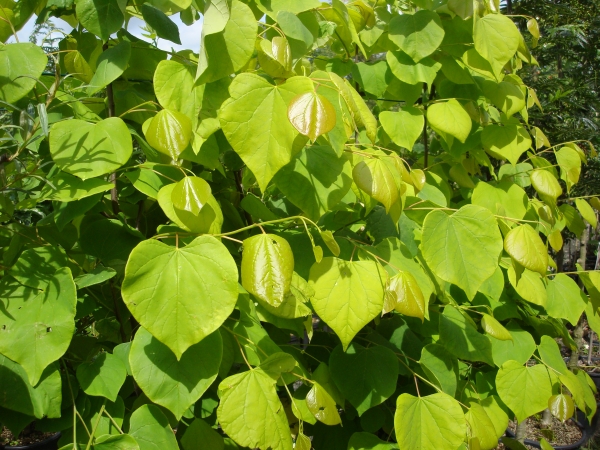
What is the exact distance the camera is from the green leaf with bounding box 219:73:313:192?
679 mm

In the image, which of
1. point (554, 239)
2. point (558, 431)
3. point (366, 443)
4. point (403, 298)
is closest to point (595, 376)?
point (558, 431)

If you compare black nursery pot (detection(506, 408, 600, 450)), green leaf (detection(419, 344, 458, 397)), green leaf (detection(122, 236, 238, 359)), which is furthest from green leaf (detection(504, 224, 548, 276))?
black nursery pot (detection(506, 408, 600, 450))

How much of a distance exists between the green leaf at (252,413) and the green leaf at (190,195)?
25cm

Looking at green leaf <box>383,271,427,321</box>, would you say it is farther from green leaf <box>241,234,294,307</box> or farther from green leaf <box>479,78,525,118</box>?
green leaf <box>479,78,525,118</box>

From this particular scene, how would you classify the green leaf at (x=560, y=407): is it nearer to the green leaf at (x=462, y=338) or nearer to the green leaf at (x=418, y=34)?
the green leaf at (x=462, y=338)

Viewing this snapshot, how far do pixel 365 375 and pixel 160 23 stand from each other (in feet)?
2.59

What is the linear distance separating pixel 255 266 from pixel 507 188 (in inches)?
37.3

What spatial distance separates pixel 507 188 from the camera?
1.35 meters

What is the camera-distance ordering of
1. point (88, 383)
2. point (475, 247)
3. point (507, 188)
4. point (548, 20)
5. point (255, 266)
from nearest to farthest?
point (255, 266) → point (88, 383) → point (475, 247) → point (507, 188) → point (548, 20)

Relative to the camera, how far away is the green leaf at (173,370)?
69 cm

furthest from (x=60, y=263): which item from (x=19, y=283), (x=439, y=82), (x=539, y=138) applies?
(x=539, y=138)

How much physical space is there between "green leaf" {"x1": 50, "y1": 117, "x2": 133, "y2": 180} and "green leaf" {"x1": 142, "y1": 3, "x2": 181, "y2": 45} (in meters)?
0.27

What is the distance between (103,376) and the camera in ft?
2.57

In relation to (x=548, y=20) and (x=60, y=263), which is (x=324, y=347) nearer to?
(x=60, y=263)
